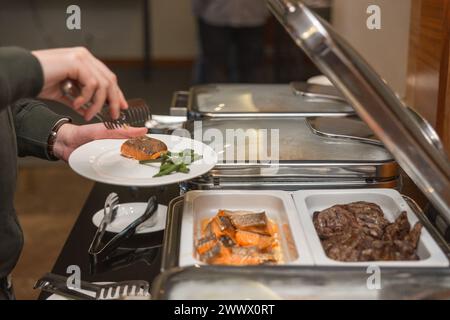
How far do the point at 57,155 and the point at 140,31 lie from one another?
4.66m

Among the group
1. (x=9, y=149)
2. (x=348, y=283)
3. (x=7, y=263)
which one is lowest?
(x=7, y=263)

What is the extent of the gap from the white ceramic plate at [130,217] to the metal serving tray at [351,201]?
30cm

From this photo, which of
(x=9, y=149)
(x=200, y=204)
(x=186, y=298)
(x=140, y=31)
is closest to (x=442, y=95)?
(x=200, y=204)

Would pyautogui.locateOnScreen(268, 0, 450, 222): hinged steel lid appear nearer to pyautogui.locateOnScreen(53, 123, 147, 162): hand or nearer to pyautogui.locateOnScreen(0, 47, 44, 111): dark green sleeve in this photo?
pyautogui.locateOnScreen(0, 47, 44, 111): dark green sleeve

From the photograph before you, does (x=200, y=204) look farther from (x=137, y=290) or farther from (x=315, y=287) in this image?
(x=315, y=287)

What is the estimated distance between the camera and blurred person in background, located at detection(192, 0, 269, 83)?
404cm

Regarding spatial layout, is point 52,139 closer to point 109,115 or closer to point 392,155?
point 109,115

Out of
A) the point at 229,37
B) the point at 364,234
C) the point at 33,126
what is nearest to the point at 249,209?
the point at 364,234

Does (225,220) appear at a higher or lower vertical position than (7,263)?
higher

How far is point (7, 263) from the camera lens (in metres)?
1.26

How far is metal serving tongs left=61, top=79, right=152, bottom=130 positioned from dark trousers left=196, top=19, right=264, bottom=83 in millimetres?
2763

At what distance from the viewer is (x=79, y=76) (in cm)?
93

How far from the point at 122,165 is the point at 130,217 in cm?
17

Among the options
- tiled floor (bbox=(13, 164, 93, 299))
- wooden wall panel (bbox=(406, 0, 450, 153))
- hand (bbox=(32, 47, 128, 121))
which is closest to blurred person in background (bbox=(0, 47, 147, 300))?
hand (bbox=(32, 47, 128, 121))
